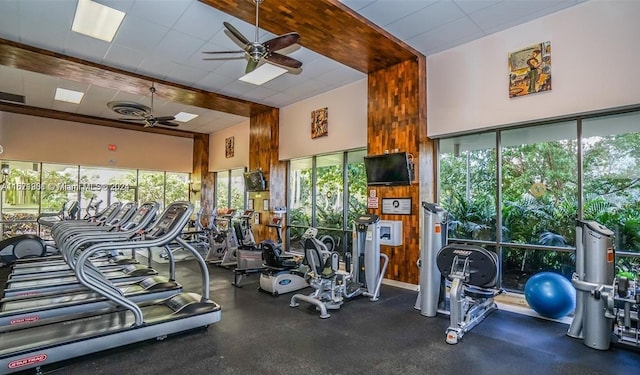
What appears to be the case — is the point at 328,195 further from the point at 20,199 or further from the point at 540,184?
the point at 20,199

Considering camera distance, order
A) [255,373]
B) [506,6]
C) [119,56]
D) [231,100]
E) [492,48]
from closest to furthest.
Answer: [255,373], [506,6], [492,48], [119,56], [231,100]

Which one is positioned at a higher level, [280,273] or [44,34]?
[44,34]

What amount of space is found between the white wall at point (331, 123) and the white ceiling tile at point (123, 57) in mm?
3513

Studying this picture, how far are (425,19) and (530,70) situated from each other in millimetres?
1563

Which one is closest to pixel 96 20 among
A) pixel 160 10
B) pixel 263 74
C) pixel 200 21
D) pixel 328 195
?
pixel 160 10

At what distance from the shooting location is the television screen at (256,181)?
28.9ft

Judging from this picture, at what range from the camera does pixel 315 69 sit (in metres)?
6.35

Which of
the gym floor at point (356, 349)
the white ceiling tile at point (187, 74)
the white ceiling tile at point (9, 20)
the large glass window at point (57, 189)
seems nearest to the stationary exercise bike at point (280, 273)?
the gym floor at point (356, 349)

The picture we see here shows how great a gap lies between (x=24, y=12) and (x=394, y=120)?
553 cm

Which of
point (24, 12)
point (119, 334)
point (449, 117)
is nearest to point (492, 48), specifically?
point (449, 117)

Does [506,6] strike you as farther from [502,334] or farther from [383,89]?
[502,334]

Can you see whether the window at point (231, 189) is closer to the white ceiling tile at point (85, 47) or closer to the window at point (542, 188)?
the white ceiling tile at point (85, 47)

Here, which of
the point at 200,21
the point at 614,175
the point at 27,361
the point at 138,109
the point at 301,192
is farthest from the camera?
the point at 301,192

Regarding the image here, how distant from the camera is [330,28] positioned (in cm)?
471
